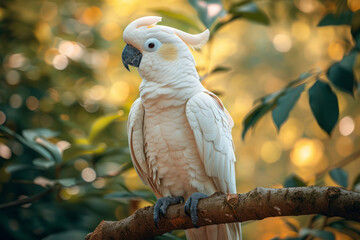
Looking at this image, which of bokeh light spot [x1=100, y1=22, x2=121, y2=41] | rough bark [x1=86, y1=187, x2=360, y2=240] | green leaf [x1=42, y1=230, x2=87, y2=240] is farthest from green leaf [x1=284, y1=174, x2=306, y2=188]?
bokeh light spot [x1=100, y1=22, x2=121, y2=41]

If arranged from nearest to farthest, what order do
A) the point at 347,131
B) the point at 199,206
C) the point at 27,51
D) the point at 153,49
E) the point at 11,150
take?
the point at 199,206 → the point at 153,49 → the point at 11,150 → the point at 27,51 → the point at 347,131

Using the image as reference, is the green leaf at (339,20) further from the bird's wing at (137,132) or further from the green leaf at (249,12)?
the bird's wing at (137,132)

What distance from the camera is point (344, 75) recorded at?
1270mm

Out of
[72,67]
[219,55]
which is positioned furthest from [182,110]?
[219,55]

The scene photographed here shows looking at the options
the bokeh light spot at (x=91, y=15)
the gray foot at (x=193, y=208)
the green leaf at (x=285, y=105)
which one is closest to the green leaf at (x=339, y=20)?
the green leaf at (x=285, y=105)

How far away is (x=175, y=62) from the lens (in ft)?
4.66

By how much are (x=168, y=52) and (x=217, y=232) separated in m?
0.84

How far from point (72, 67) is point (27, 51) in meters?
0.34

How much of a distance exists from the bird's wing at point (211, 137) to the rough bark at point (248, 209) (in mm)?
178

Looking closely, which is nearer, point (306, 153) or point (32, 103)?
point (32, 103)

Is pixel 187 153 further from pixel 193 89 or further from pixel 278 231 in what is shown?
pixel 278 231

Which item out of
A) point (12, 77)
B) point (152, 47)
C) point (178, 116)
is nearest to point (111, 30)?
point (12, 77)

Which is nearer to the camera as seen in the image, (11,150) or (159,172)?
(159,172)

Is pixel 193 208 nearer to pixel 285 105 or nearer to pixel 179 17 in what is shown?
pixel 285 105
